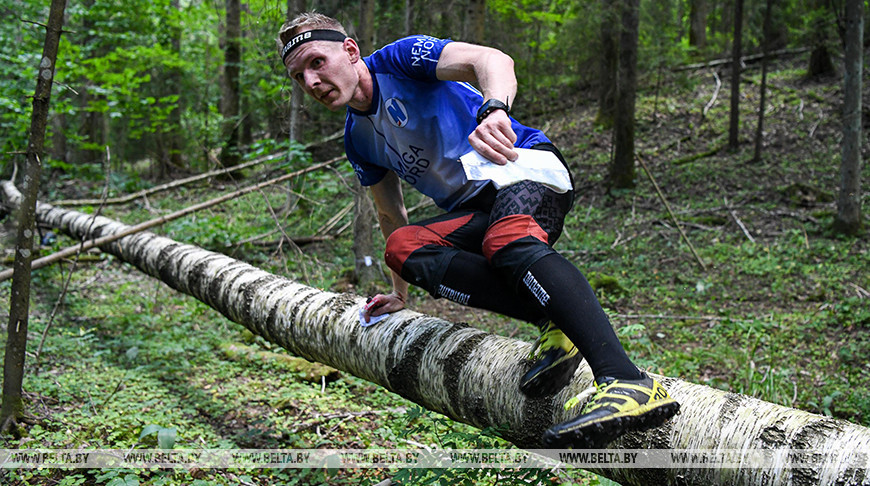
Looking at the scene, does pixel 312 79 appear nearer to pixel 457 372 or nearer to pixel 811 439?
pixel 457 372

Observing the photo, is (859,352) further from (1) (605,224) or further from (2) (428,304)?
(1) (605,224)

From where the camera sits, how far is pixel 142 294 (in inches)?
247

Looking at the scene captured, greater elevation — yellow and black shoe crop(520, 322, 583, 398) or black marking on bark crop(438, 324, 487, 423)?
yellow and black shoe crop(520, 322, 583, 398)

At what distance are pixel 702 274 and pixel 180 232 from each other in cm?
627

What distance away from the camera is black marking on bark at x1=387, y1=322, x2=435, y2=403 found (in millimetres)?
2338

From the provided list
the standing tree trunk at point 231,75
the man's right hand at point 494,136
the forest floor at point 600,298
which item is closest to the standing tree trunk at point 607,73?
the forest floor at point 600,298

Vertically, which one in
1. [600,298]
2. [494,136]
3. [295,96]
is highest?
[295,96]

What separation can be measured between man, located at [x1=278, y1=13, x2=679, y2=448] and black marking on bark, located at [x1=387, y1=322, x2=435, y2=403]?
306 mm

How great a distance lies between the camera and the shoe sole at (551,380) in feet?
Answer: 5.97

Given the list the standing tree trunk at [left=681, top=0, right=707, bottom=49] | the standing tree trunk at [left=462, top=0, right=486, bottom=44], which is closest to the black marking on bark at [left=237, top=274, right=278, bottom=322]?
the standing tree trunk at [left=462, top=0, right=486, bottom=44]

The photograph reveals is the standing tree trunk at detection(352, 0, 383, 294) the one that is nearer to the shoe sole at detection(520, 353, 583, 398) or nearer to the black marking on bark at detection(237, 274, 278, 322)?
the black marking on bark at detection(237, 274, 278, 322)

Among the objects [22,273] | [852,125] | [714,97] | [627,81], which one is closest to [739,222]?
[852,125]

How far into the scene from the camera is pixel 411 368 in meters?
2.35

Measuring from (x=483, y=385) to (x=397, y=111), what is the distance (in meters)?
1.14
